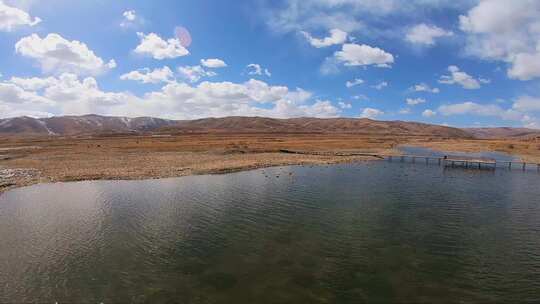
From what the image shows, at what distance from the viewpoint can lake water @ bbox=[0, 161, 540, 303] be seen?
16984 mm

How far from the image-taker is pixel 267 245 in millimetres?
23047

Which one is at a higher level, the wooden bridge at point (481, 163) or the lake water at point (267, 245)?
the wooden bridge at point (481, 163)

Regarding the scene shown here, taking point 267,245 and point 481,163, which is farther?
point 481,163

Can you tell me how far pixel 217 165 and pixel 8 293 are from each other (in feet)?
150

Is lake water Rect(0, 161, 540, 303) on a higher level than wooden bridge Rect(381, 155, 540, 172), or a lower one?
lower

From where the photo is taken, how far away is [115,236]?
24.6 meters

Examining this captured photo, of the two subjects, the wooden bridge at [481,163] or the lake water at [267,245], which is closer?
the lake water at [267,245]

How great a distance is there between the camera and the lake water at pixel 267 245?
17.0 m

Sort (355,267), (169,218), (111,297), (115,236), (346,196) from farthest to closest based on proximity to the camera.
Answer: (346,196)
(169,218)
(115,236)
(355,267)
(111,297)

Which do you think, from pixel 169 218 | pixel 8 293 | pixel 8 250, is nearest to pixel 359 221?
pixel 169 218

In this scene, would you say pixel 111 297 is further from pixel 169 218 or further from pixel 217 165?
pixel 217 165

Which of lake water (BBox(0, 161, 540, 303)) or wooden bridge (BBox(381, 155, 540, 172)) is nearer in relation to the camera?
lake water (BBox(0, 161, 540, 303))

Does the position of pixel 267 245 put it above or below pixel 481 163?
below

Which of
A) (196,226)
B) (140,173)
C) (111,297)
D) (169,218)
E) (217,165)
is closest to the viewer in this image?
(111,297)
